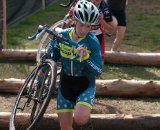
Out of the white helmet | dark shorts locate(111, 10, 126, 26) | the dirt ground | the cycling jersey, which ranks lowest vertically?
the dirt ground

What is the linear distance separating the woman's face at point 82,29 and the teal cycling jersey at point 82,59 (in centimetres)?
7

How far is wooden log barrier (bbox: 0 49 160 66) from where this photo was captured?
9.75 m

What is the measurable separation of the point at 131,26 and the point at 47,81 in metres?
8.94

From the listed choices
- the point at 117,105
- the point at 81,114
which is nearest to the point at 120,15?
the point at 117,105

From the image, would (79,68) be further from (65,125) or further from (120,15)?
(120,15)

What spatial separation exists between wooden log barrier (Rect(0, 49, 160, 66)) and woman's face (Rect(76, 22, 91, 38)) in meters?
4.36

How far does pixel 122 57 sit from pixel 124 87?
2098 mm

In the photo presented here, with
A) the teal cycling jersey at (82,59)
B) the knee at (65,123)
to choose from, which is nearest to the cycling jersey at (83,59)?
the teal cycling jersey at (82,59)

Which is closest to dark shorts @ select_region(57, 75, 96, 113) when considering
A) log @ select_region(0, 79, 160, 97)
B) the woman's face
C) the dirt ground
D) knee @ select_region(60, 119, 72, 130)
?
knee @ select_region(60, 119, 72, 130)

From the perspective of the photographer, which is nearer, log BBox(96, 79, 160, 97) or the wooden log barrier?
log BBox(96, 79, 160, 97)

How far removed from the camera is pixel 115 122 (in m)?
6.41

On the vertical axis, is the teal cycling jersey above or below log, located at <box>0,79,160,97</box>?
above

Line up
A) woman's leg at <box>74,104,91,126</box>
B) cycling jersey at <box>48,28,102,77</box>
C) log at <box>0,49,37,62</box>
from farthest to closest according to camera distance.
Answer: log at <box>0,49,37,62</box>, cycling jersey at <box>48,28,102,77</box>, woman's leg at <box>74,104,91,126</box>

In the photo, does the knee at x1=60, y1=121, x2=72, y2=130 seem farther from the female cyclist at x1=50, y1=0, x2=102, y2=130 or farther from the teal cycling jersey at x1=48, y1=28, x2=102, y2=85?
the teal cycling jersey at x1=48, y1=28, x2=102, y2=85
